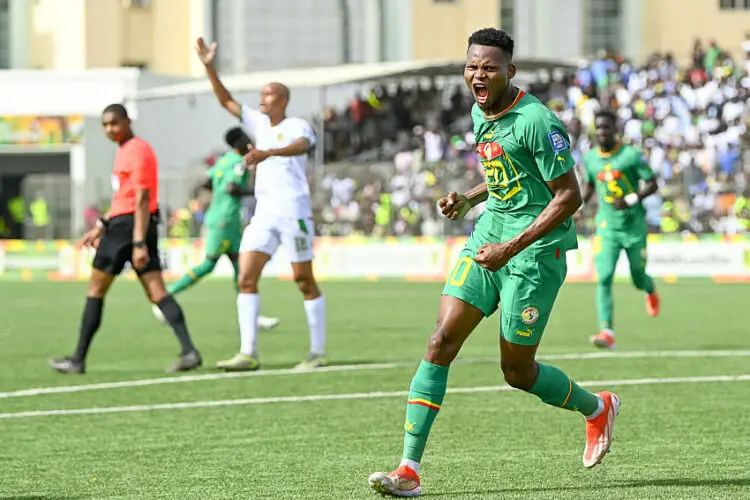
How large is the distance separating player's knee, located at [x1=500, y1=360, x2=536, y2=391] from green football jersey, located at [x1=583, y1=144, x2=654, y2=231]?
7958mm

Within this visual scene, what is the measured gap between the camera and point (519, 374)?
7.82 metres

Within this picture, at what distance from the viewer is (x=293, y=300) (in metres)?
24.5

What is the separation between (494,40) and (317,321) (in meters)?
6.27

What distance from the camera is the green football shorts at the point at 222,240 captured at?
18.3 m

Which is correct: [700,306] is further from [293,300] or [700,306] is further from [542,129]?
[542,129]

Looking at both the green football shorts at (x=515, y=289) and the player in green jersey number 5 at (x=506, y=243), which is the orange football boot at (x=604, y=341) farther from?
the green football shorts at (x=515, y=289)

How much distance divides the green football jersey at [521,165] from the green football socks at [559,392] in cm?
Result: 63

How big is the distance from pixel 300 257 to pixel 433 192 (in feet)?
67.4

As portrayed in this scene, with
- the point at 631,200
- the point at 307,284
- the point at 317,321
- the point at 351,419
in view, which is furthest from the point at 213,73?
the point at 631,200

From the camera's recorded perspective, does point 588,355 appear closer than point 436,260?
Yes

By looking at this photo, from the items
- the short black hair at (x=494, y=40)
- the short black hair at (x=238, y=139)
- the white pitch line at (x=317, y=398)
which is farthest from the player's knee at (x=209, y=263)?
the short black hair at (x=494, y=40)

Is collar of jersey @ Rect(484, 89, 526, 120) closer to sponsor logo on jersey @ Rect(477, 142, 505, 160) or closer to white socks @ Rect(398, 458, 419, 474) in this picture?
sponsor logo on jersey @ Rect(477, 142, 505, 160)

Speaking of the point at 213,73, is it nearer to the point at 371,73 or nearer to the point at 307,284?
the point at 307,284

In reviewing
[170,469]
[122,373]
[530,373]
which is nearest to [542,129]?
[530,373]
